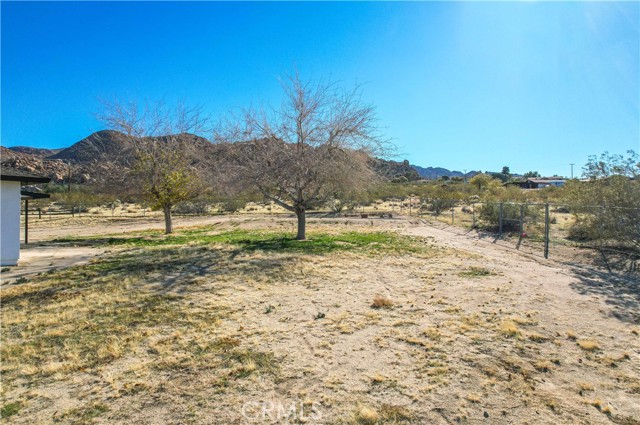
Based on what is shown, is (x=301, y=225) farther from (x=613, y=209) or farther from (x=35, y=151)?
(x=35, y=151)

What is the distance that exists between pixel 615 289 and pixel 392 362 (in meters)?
6.69

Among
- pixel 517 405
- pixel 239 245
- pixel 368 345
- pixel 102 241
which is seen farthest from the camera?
pixel 102 241

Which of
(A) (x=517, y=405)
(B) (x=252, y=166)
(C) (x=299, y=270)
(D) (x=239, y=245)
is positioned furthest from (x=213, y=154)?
(A) (x=517, y=405)

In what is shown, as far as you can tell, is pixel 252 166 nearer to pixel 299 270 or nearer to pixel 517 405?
pixel 299 270

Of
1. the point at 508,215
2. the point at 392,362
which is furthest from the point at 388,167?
the point at 392,362

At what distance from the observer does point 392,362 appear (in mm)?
4648

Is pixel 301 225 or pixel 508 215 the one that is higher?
pixel 508 215

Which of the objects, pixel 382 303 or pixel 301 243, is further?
pixel 301 243

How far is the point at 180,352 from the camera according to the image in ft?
16.1

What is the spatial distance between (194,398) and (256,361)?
96 cm

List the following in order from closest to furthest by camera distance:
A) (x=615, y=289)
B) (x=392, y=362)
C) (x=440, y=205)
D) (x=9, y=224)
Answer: (x=392, y=362) < (x=615, y=289) < (x=9, y=224) < (x=440, y=205)

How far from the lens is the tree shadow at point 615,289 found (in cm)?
658

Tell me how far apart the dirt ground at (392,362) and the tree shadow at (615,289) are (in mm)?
51

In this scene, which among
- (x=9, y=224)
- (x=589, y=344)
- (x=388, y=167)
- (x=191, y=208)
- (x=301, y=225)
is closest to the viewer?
(x=589, y=344)
